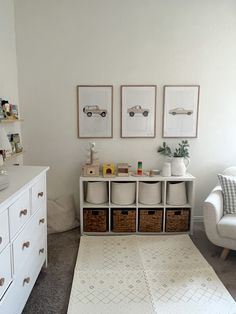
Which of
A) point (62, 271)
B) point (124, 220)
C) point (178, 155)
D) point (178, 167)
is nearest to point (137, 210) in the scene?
point (124, 220)

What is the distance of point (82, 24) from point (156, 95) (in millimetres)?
1149

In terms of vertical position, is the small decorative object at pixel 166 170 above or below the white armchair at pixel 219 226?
above

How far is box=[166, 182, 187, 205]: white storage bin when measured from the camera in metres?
2.93

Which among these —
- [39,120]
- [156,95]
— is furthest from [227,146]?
[39,120]

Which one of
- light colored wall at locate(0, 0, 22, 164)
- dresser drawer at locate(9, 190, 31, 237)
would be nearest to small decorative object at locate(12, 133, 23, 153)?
light colored wall at locate(0, 0, 22, 164)

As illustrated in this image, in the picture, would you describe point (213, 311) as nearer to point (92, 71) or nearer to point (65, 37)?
point (92, 71)

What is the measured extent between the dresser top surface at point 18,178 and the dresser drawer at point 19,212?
70mm

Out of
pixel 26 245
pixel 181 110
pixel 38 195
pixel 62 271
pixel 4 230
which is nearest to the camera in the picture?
pixel 4 230

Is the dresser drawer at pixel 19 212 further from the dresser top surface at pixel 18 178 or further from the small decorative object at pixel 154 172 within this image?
the small decorative object at pixel 154 172

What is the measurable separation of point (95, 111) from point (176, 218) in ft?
5.04

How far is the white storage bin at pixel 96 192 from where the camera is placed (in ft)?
9.58

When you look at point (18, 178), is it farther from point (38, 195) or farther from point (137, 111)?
point (137, 111)

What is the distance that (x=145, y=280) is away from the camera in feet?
6.96

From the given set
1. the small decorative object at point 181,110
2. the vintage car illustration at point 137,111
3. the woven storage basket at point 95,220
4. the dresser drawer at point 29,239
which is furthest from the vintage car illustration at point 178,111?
the dresser drawer at point 29,239
